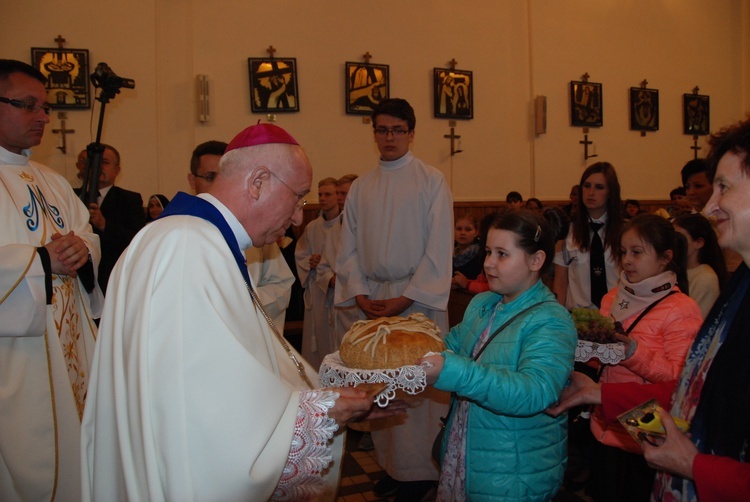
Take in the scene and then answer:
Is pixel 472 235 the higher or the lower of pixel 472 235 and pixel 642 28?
the lower

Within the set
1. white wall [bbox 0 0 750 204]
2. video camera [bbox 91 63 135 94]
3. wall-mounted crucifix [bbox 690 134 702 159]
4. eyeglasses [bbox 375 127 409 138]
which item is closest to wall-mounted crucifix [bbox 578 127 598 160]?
white wall [bbox 0 0 750 204]

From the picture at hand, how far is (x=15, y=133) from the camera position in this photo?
9.56 feet

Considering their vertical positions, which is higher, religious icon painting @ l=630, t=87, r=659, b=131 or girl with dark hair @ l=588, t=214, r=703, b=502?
religious icon painting @ l=630, t=87, r=659, b=131

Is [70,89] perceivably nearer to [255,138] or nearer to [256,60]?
[256,60]

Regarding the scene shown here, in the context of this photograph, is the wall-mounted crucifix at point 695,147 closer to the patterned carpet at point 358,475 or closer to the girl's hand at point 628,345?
the patterned carpet at point 358,475

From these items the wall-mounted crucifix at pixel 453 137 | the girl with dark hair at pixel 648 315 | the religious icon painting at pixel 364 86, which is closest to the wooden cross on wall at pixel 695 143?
the wall-mounted crucifix at pixel 453 137

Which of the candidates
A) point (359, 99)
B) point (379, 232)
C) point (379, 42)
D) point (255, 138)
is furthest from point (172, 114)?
point (255, 138)

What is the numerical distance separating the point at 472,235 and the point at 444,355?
4.62 m

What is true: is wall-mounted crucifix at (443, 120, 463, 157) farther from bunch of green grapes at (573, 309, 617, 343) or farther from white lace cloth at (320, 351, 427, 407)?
white lace cloth at (320, 351, 427, 407)

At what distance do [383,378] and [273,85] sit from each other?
760cm

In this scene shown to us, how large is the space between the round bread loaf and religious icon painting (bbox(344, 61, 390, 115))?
7.46 metres

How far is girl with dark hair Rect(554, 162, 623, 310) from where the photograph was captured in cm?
407

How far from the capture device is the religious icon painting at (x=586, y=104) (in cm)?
1092

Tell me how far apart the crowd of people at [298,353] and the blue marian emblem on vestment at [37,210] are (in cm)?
1
